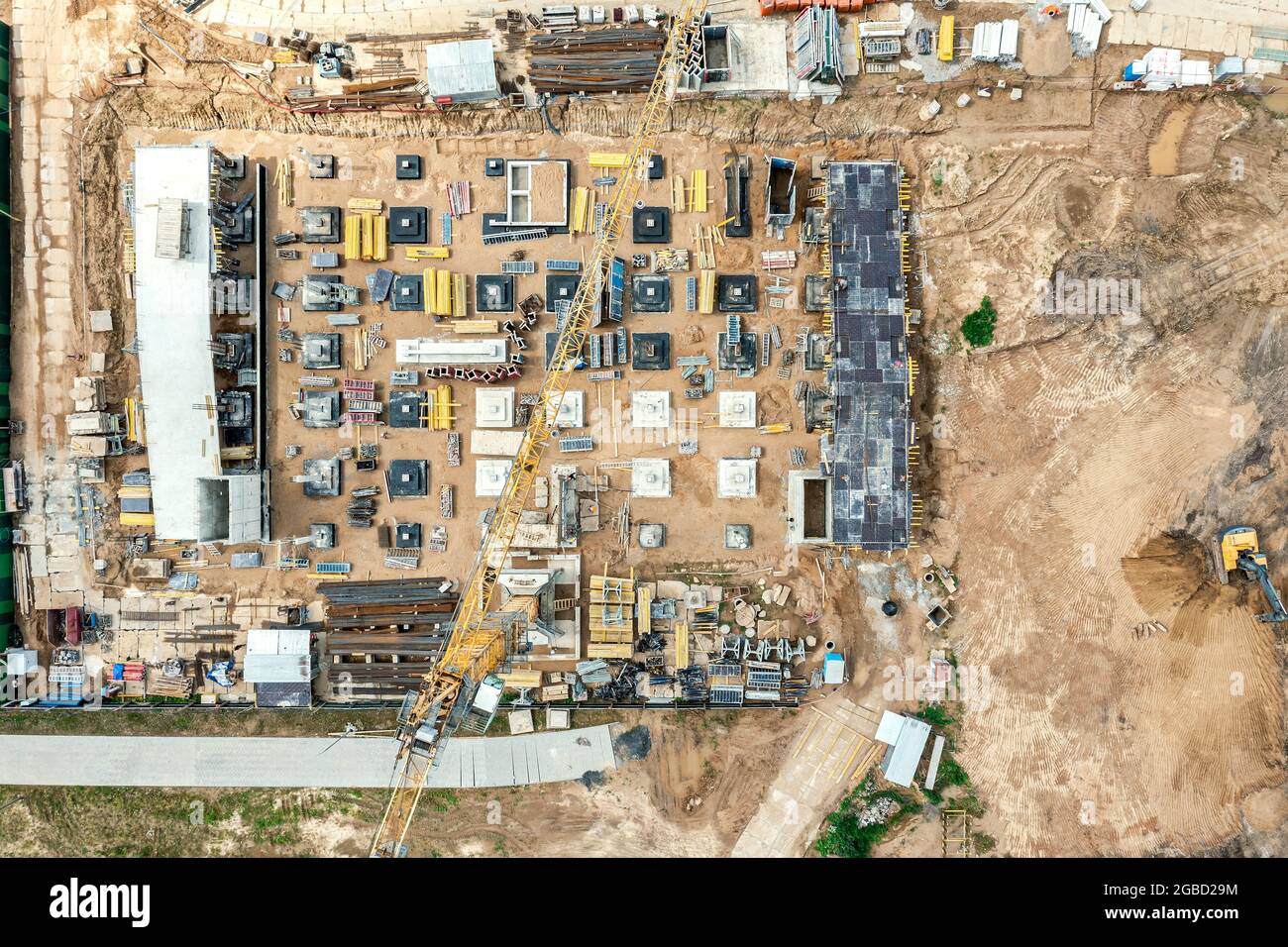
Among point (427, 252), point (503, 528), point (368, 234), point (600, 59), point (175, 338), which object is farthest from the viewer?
point (427, 252)

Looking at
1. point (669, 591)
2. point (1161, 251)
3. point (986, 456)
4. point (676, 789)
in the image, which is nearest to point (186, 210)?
point (669, 591)

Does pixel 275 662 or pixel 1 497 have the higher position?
pixel 1 497

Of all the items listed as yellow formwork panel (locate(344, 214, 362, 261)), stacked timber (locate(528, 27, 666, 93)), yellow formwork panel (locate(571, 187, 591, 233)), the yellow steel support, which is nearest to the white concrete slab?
yellow formwork panel (locate(344, 214, 362, 261))

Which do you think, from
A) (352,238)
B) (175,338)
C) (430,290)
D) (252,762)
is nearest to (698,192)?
(430,290)

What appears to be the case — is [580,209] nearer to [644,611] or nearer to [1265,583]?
[644,611]

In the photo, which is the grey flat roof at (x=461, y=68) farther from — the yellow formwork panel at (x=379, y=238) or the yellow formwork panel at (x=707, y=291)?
the yellow formwork panel at (x=707, y=291)

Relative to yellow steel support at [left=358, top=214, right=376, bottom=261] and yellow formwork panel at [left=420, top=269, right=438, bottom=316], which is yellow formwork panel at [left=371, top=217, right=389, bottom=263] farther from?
yellow formwork panel at [left=420, top=269, right=438, bottom=316]

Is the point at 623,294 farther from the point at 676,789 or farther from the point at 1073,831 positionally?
the point at 1073,831
